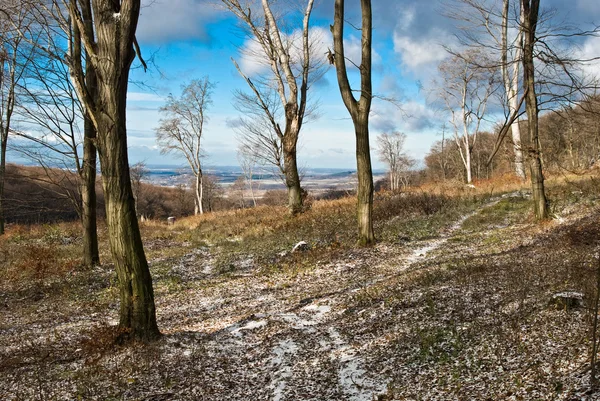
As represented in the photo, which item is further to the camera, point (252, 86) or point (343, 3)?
point (252, 86)

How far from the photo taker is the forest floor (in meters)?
4.13

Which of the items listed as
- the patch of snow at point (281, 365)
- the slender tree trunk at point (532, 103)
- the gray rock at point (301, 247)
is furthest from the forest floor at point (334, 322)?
the slender tree trunk at point (532, 103)

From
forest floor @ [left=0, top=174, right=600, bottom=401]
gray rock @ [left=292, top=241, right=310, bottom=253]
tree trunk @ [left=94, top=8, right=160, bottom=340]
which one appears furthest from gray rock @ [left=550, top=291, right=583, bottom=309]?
gray rock @ [left=292, top=241, right=310, bottom=253]

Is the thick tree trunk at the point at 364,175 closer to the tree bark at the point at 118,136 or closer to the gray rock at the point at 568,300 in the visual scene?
the gray rock at the point at 568,300

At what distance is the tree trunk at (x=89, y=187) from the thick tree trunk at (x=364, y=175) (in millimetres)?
7059

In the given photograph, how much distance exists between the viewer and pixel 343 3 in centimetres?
1130

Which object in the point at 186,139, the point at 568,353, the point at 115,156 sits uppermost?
the point at 186,139

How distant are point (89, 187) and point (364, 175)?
769 centimetres

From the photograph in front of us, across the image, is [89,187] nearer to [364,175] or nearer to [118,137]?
[118,137]

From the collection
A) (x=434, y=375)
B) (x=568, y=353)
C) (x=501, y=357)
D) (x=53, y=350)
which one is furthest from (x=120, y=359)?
(x=568, y=353)

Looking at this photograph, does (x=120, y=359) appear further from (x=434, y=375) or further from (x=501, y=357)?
(x=501, y=357)

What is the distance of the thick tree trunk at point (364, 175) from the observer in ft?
36.1

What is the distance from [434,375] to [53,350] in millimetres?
5134

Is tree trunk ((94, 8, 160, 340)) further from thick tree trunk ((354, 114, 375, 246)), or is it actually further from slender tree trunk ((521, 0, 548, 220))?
slender tree trunk ((521, 0, 548, 220))
